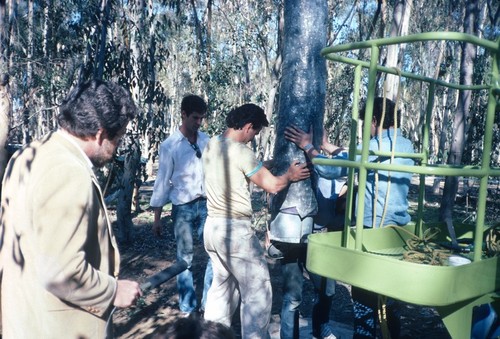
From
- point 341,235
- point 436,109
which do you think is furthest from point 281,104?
point 436,109

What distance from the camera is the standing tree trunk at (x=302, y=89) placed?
147 inches

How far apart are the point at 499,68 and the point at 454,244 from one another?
50.3 inches

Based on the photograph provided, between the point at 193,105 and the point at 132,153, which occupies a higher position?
the point at 193,105

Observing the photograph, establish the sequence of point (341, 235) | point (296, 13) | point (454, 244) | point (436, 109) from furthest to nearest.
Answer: point (436, 109) → point (296, 13) → point (454, 244) → point (341, 235)

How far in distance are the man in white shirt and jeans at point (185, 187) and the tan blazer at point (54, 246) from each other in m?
2.82

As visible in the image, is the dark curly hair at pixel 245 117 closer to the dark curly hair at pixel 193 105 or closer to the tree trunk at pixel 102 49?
the dark curly hair at pixel 193 105

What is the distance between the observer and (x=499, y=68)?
2303mm

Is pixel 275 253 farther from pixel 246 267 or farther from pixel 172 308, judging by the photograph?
pixel 172 308

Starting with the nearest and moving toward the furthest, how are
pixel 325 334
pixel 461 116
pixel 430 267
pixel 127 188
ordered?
pixel 430 267, pixel 325 334, pixel 127 188, pixel 461 116

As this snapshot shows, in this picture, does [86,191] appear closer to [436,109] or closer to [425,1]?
[425,1]

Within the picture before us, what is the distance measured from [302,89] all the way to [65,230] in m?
2.34

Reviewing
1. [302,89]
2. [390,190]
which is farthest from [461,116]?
[390,190]

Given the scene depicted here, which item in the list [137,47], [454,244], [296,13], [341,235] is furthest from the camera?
[137,47]

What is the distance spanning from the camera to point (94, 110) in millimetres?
2029
